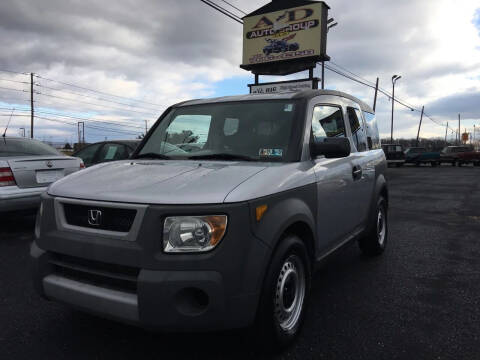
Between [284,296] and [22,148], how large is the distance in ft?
16.7

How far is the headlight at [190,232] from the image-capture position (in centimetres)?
211

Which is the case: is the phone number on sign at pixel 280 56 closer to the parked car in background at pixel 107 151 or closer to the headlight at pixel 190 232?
the parked car in background at pixel 107 151

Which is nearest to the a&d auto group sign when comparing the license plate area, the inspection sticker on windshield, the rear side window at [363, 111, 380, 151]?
the rear side window at [363, 111, 380, 151]

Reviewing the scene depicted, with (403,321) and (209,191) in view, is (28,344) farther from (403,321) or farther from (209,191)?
(403,321)

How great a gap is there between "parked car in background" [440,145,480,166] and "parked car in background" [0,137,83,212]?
113 feet

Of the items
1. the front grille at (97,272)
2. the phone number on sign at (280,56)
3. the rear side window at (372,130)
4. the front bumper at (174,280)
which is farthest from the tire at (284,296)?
the phone number on sign at (280,56)

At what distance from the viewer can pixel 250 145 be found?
10.1 feet

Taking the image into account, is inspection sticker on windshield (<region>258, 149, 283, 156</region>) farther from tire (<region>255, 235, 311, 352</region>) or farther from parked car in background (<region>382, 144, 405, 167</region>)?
parked car in background (<region>382, 144, 405, 167</region>)

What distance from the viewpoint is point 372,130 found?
5.11 m

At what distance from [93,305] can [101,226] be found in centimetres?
45

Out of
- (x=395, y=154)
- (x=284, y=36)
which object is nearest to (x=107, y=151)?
(x=284, y=36)

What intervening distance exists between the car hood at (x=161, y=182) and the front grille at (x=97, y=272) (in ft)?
1.28

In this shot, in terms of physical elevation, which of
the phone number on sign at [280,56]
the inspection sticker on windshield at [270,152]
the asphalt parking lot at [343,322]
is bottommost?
the asphalt parking lot at [343,322]

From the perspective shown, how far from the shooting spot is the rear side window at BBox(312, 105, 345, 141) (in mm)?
3307
